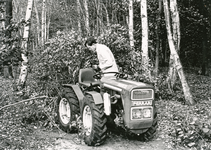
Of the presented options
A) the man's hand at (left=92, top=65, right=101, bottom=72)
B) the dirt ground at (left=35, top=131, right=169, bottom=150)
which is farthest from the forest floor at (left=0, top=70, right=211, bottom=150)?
the man's hand at (left=92, top=65, right=101, bottom=72)

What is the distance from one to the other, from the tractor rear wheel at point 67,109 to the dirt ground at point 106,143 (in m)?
0.29

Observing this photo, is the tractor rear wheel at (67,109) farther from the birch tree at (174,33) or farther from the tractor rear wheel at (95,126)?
the birch tree at (174,33)

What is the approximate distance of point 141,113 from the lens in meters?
6.49

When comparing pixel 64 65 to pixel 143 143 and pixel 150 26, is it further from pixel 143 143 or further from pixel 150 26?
pixel 150 26

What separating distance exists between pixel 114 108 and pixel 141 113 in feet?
2.53

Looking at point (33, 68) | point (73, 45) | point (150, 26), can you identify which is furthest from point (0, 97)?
point (150, 26)

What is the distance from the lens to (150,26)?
67.5 ft

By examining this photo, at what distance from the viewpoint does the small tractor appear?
20.9ft

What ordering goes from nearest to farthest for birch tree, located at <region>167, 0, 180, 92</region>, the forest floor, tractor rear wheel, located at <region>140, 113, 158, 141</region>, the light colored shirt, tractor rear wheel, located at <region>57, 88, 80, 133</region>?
the forest floor < tractor rear wheel, located at <region>140, 113, 158, 141</region> < the light colored shirt < tractor rear wheel, located at <region>57, 88, 80, 133</region> < birch tree, located at <region>167, 0, 180, 92</region>

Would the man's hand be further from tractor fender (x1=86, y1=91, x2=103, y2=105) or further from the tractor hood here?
tractor fender (x1=86, y1=91, x2=103, y2=105)

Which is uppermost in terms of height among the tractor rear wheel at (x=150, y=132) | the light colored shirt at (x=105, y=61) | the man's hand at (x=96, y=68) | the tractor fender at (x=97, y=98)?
the light colored shirt at (x=105, y=61)

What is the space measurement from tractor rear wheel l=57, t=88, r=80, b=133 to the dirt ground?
0.29 m

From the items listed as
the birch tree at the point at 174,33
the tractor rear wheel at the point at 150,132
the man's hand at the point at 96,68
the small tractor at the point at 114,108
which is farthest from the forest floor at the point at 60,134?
the birch tree at the point at 174,33

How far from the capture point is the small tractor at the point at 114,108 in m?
6.37
